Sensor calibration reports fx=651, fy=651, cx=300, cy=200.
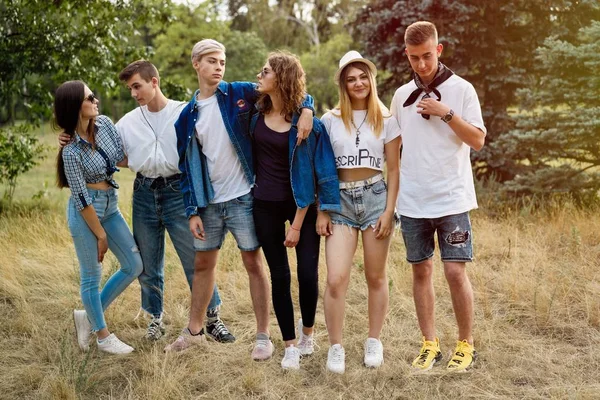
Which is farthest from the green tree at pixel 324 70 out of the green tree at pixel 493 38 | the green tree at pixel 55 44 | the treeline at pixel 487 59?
the green tree at pixel 55 44

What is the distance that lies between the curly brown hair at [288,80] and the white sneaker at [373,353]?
1.46 m

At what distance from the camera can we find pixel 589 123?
6727 mm

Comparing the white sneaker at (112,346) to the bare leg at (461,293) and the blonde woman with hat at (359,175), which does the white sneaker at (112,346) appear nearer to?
the blonde woman with hat at (359,175)

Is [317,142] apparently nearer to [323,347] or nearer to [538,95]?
[323,347]

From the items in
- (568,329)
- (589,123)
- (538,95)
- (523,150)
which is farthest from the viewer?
(523,150)

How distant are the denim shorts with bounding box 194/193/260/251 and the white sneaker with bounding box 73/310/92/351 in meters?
0.95

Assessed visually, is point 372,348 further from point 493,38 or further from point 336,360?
point 493,38

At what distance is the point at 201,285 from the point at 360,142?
1.44 meters

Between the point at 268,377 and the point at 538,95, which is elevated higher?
the point at 538,95

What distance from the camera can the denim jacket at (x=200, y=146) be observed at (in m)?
3.93

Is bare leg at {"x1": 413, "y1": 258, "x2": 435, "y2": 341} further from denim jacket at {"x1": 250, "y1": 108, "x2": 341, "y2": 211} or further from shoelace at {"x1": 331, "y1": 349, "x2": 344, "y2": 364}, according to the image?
denim jacket at {"x1": 250, "y1": 108, "x2": 341, "y2": 211}

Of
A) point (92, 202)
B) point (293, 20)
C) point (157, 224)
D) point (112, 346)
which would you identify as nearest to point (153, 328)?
point (112, 346)

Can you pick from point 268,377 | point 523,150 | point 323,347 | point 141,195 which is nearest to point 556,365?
point 323,347

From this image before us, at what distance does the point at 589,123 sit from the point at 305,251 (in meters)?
4.26
